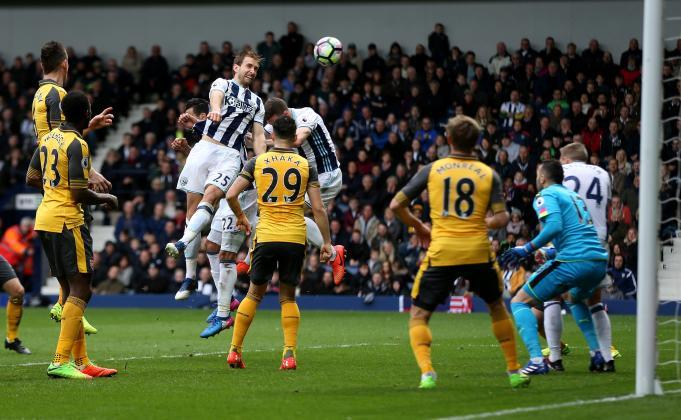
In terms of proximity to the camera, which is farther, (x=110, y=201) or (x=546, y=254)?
(x=546, y=254)

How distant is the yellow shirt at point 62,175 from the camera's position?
34.4 feet

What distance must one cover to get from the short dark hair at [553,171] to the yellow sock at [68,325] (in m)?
4.38

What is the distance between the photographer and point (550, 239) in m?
10.2

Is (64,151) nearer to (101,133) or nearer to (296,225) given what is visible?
(296,225)

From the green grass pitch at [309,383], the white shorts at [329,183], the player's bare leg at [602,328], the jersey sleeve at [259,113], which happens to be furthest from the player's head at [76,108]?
the player's bare leg at [602,328]

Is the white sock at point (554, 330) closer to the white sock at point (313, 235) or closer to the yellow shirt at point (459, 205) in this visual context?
the yellow shirt at point (459, 205)

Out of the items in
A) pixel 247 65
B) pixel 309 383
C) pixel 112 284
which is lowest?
pixel 112 284

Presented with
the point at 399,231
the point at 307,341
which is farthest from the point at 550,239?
the point at 399,231

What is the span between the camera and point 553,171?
10664 mm

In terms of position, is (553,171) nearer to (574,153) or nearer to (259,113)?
(574,153)

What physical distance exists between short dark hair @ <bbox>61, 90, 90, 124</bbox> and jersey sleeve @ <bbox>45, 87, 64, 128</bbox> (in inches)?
44.6

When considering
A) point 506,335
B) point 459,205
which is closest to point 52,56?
point 459,205

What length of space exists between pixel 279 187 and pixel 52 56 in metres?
2.78

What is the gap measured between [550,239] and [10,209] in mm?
21030
